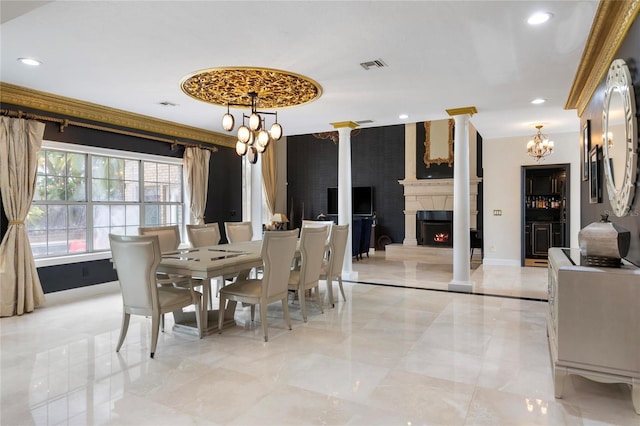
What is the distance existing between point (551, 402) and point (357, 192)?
28.8 feet

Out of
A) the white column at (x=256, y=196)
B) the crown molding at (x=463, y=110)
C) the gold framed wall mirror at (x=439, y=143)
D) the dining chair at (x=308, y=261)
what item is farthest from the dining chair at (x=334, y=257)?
the gold framed wall mirror at (x=439, y=143)

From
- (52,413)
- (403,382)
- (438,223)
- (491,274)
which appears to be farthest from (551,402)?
(438,223)

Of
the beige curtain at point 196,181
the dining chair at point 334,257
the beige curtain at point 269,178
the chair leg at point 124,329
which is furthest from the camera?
the beige curtain at point 269,178

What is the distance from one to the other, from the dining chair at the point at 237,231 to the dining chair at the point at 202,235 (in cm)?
25

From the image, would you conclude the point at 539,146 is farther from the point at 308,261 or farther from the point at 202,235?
the point at 202,235

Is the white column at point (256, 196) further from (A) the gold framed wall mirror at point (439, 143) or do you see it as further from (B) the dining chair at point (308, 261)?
(A) the gold framed wall mirror at point (439, 143)

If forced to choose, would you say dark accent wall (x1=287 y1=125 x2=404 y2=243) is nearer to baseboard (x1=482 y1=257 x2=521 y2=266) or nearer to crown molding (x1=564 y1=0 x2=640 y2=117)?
baseboard (x1=482 y1=257 x2=521 y2=266)

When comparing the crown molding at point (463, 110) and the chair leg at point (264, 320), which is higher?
the crown molding at point (463, 110)

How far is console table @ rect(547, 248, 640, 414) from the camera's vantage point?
7.80 feet

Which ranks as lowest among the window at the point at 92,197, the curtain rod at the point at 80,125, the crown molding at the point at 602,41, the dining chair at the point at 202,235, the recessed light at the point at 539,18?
the dining chair at the point at 202,235

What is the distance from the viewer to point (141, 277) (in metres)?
3.32

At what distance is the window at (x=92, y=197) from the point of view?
204 inches

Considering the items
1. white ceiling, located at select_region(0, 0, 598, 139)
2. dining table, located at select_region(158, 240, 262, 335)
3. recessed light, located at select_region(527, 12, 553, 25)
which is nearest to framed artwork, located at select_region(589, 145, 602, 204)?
white ceiling, located at select_region(0, 0, 598, 139)

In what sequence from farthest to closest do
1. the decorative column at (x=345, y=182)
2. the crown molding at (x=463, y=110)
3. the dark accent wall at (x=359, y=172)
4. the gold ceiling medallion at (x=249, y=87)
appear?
the dark accent wall at (x=359, y=172) → the decorative column at (x=345, y=182) → the crown molding at (x=463, y=110) → the gold ceiling medallion at (x=249, y=87)
